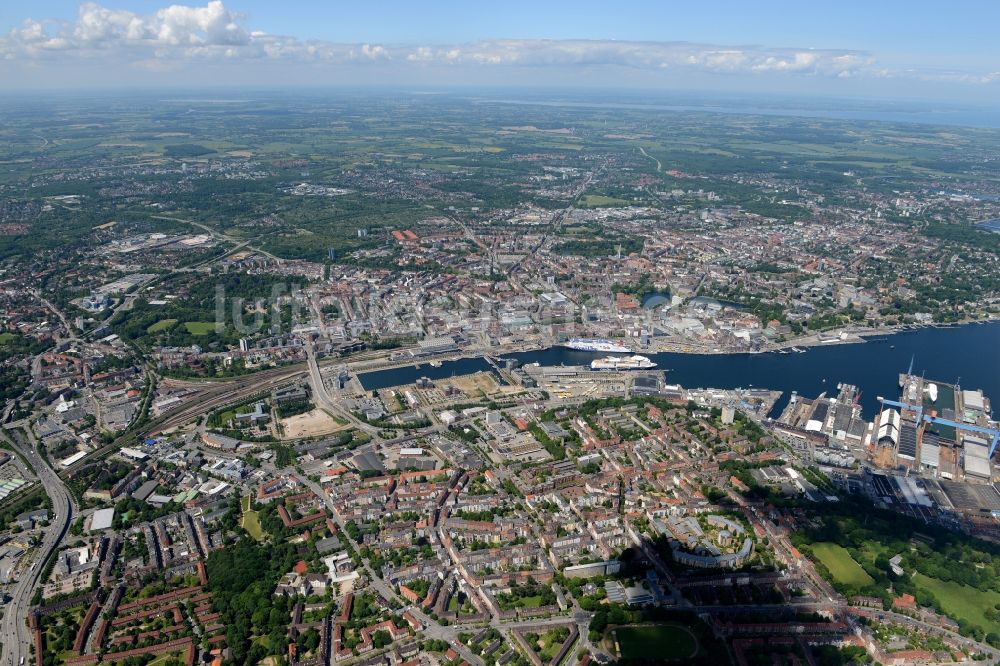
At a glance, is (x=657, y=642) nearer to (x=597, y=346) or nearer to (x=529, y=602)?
(x=529, y=602)

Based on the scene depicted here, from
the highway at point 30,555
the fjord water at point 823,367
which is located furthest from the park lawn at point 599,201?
the highway at point 30,555

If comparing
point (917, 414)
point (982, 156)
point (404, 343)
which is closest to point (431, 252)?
point (404, 343)

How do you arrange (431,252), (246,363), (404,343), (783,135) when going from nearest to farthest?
(246,363) → (404,343) → (431,252) → (783,135)

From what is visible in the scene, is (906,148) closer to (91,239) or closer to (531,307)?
(531,307)

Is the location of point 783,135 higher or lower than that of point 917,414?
higher

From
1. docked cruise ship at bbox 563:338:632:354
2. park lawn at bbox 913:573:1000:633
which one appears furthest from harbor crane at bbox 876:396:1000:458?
docked cruise ship at bbox 563:338:632:354

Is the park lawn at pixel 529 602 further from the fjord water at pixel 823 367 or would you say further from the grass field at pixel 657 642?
the fjord water at pixel 823 367
